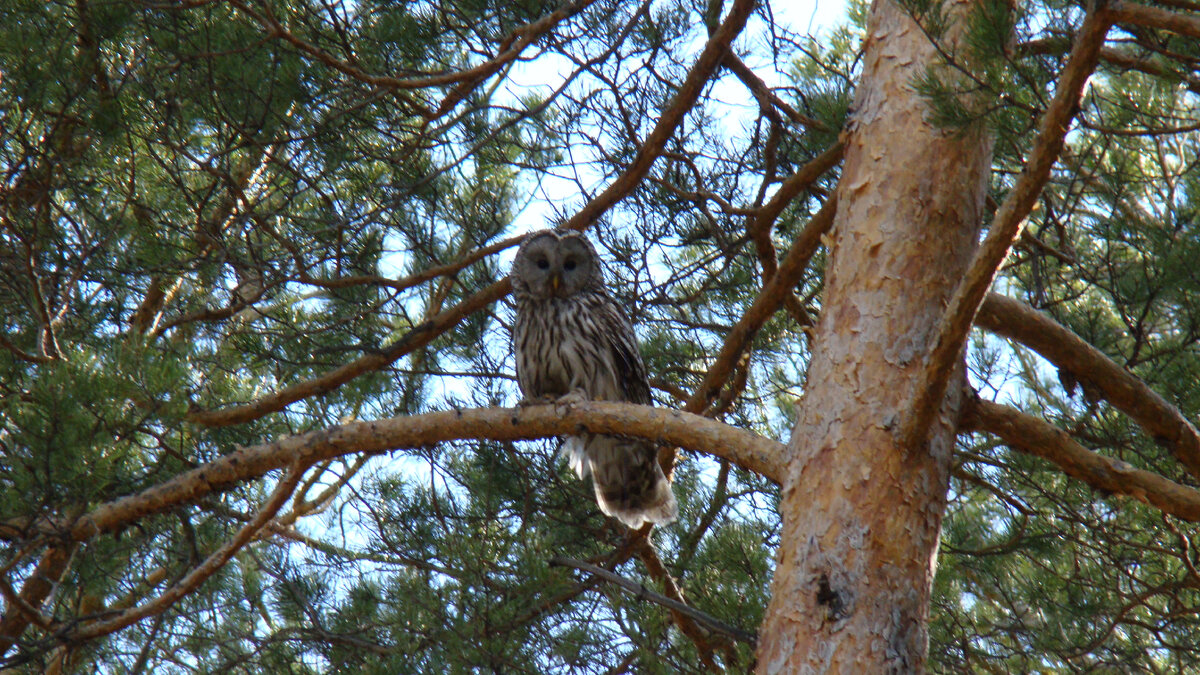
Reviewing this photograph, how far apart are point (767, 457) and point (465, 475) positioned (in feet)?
7.17

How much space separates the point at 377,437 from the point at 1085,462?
1859mm

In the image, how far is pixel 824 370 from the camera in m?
2.79

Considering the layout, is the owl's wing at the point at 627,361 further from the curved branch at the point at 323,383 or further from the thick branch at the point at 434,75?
the thick branch at the point at 434,75

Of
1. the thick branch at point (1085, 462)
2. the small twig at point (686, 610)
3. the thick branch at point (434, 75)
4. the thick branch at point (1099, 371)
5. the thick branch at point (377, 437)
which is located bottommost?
the small twig at point (686, 610)

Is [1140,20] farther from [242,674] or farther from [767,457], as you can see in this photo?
[242,674]

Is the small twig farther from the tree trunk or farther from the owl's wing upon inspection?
A: the owl's wing

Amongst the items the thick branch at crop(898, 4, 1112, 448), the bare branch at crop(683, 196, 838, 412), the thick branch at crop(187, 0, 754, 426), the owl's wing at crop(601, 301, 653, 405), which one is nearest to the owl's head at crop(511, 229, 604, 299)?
the owl's wing at crop(601, 301, 653, 405)

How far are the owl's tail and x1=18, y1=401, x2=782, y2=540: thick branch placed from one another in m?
1.15

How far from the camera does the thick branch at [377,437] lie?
3.11 metres

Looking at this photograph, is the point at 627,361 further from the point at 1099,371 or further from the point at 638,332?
the point at 1099,371

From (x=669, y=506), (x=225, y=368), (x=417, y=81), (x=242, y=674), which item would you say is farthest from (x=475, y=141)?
(x=242, y=674)

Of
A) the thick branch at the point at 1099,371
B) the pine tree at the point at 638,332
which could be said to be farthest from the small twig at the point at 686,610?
the thick branch at the point at 1099,371

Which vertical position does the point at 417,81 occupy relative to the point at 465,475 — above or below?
above

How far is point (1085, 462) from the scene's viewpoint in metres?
2.78
